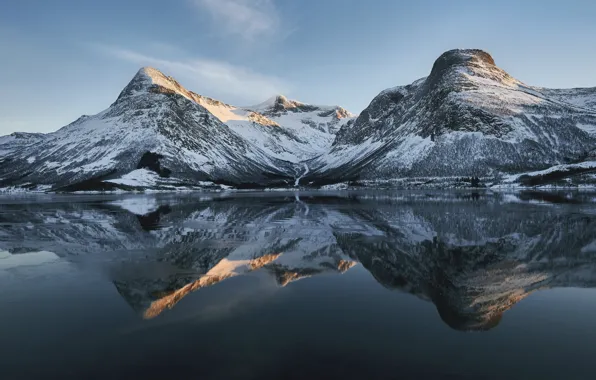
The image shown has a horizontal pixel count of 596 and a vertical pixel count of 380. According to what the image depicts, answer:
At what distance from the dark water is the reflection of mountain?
0.58ft

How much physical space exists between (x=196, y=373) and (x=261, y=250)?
22.5 meters

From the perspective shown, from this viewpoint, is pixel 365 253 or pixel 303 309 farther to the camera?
pixel 365 253

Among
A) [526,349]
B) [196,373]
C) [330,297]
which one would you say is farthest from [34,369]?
[526,349]

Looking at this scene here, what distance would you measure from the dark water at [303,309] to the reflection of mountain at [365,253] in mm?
176

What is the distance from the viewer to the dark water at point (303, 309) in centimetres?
1330

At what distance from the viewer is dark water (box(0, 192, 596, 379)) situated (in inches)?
523

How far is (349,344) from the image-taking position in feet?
48.6

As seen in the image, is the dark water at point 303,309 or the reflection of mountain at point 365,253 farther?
the reflection of mountain at point 365,253

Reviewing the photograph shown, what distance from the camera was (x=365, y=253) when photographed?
109 feet

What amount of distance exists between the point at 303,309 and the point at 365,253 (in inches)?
585

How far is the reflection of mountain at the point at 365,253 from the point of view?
21984 mm

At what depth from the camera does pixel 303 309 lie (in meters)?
19.3

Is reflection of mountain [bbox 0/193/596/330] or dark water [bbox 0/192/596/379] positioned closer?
dark water [bbox 0/192/596/379]

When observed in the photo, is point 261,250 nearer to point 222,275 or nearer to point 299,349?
point 222,275
